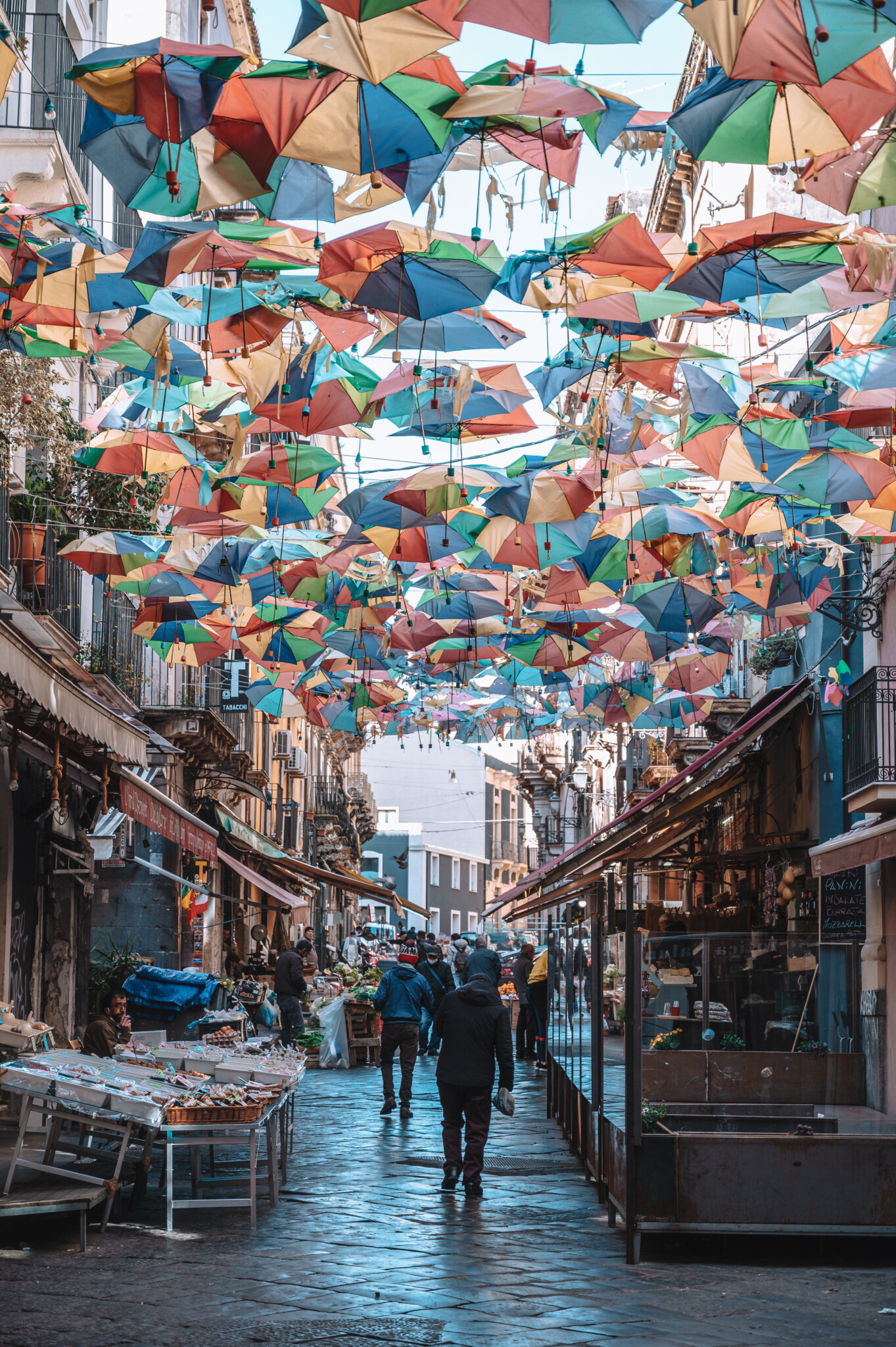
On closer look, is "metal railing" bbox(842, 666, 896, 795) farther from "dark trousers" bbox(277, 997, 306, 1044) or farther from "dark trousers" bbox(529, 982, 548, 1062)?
"dark trousers" bbox(277, 997, 306, 1044)

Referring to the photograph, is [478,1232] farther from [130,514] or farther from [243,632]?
[130,514]

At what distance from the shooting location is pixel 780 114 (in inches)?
245

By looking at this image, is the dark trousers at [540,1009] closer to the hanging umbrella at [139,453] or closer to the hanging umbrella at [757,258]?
the hanging umbrella at [139,453]

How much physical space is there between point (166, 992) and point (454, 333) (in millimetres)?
10062

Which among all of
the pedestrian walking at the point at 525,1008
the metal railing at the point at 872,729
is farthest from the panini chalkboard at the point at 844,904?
the pedestrian walking at the point at 525,1008

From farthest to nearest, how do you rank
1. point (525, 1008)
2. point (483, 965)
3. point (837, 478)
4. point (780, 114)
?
point (525, 1008)
point (483, 965)
point (837, 478)
point (780, 114)

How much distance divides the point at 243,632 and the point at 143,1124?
24.1ft

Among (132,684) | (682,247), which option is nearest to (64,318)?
(682,247)

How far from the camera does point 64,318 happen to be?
331 inches

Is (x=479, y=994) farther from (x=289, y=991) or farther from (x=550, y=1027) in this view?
(x=289, y=991)

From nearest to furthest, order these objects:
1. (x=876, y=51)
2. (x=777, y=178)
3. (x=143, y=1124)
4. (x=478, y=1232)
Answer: (x=876, y=51) → (x=143, y=1124) → (x=478, y=1232) → (x=777, y=178)

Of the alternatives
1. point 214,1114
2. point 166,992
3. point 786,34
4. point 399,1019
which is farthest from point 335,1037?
point 786,34

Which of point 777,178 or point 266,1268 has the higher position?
point 777,178

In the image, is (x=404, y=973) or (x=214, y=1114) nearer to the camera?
(x=214, y=1114)
